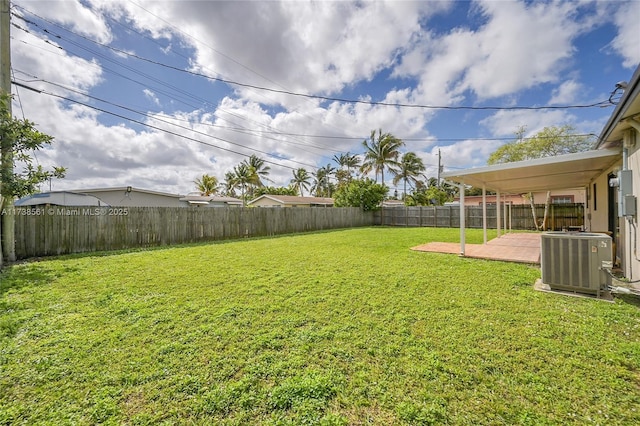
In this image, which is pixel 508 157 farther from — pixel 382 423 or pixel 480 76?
pixel 382 423

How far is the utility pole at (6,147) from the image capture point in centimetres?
571

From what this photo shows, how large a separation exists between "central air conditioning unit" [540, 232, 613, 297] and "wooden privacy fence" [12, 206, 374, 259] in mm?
11179

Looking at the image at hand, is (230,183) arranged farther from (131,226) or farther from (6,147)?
(6,147)

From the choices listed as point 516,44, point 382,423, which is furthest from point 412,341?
point 516,44

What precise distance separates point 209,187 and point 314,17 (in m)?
32.2

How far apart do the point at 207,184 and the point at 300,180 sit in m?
14.1

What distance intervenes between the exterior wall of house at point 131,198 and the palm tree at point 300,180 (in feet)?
82.8

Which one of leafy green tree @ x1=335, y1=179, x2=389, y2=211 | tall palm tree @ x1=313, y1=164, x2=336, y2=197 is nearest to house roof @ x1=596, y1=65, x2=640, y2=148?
leafy green tree @ x1=335, y1=179, x2=389, y2=211

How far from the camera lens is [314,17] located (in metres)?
8.33

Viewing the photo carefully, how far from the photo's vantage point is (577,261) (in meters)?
3.90

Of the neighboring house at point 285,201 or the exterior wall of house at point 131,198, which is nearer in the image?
the exterior wall of house at point 131,198

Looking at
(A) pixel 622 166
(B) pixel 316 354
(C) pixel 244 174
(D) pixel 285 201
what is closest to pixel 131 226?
(B) pixel 316 354

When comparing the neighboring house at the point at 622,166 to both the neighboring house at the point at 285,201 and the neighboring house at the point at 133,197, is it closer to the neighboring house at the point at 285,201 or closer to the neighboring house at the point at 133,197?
the neighboring house at the point at 133,197

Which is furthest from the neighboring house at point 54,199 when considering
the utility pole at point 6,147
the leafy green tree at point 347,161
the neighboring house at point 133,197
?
the leafy green tree at point 347,161
